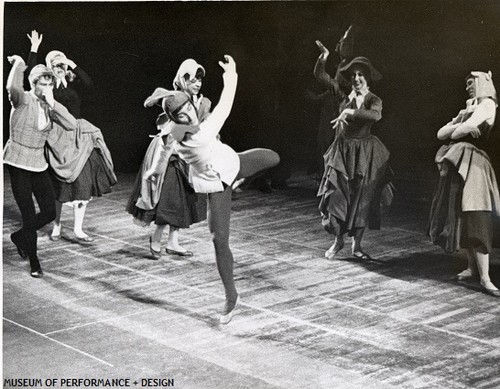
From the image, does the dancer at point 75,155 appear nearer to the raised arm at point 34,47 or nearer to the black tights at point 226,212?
the raised arm at point 34,47

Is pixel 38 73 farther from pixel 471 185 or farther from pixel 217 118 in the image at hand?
pixel 471 185

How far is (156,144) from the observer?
17.7 ft

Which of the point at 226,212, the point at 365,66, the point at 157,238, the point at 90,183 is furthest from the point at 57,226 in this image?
the point at 365,66

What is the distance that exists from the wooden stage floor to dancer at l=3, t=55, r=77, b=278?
91 millimetres

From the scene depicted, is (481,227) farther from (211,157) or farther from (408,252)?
(211,157)

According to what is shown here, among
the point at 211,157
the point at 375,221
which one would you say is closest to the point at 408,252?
the point at 375,221

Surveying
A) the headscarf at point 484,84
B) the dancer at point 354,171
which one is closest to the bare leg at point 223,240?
the dancer at point 354,171

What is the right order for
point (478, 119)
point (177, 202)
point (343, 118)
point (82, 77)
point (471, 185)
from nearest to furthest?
point (478, 119) → point (471, 185) → point (82, 77) → point (343, 118) → point (177, 202)

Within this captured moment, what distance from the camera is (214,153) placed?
4758mm

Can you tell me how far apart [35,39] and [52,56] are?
0.15m

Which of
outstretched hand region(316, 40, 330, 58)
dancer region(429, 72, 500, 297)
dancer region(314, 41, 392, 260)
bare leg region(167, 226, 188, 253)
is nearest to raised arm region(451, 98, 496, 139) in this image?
dancer region(429, 72, 500, 297)

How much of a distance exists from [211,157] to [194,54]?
651mm

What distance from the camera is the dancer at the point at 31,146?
5172mm

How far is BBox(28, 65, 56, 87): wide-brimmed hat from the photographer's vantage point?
5.19 m
